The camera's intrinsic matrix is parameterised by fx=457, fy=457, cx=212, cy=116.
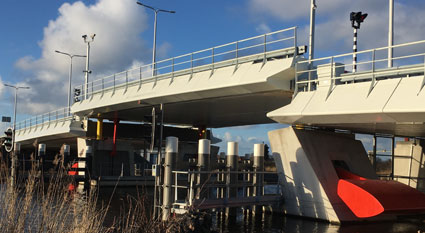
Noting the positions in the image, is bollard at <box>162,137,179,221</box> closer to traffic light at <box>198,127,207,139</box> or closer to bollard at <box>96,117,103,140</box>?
bollard at <box>96,117,103,140</box>

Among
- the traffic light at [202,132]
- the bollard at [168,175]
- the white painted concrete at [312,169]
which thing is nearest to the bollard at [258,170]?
the white painted concrete at [312,169]

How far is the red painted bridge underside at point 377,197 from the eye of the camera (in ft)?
50.7

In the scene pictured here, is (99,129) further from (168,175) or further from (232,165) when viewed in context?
(168,175)

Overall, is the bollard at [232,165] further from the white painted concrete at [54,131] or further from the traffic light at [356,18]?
the white painted concrete at [54,131]

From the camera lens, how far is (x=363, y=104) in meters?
14.4

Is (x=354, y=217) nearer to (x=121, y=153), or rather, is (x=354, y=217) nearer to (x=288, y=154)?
(x=288, y=154)

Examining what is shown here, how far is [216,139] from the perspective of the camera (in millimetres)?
45719

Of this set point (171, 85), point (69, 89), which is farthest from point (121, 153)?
point (171, 85)

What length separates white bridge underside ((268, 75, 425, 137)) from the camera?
13.3m

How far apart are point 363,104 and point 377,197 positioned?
135 inches

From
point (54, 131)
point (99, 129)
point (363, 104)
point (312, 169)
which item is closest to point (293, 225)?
point (312, 169)

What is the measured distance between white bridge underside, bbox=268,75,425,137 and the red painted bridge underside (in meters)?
2.37

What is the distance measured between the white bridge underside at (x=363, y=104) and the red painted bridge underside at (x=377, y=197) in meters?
2.37

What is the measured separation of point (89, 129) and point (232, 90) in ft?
61.4
